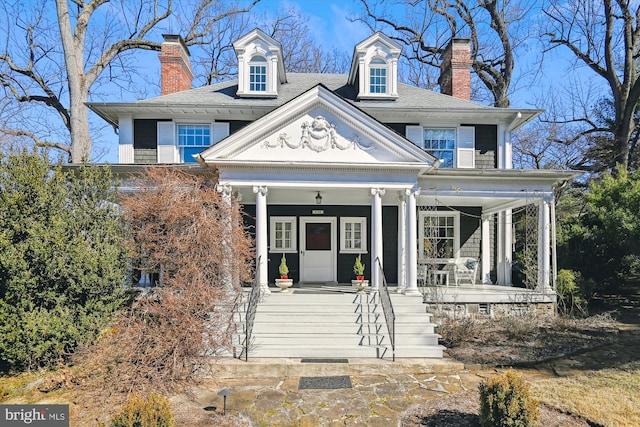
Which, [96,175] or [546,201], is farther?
[546,201]

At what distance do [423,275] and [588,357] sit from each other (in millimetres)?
4352

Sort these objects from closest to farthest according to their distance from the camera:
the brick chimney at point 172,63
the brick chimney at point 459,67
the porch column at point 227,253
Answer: the porch column at point 227,253, the brick chimney at point 172,63, the brick chimney at point 459,67

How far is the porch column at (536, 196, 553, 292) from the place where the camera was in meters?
10.4

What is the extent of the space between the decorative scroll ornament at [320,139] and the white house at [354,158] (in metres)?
0.03

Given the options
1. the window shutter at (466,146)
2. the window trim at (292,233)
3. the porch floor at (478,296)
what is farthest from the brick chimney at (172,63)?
the window shutter at (466,146)

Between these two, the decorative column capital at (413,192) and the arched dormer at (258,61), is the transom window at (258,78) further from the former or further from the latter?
the decorative column capital at (413,192)

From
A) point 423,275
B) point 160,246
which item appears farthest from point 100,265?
point 423,275

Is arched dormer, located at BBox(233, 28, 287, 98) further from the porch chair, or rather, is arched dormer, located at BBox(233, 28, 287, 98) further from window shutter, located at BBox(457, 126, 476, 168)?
the porch chair

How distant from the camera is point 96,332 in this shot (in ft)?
23.4

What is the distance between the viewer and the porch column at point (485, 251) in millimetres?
12906

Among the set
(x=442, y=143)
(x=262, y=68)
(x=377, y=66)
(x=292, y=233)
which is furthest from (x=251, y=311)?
(x=377, y=66)

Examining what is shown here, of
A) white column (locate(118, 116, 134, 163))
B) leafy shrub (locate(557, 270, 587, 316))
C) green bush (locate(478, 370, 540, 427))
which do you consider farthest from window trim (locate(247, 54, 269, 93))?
leafy shrub (locate(557, 270, 587, 316))

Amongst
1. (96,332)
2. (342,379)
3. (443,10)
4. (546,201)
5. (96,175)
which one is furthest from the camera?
(443,10)

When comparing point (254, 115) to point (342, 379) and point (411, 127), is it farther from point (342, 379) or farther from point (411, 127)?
point (342, 379)
